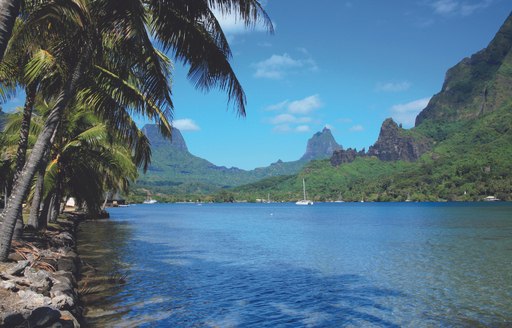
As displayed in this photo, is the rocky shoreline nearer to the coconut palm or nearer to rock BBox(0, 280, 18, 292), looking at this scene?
rock BBox(0, 280, 18, 292)

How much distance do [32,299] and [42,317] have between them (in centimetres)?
157

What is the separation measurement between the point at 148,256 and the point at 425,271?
16.2 m

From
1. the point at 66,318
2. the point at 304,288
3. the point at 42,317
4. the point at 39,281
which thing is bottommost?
the point at 304,288

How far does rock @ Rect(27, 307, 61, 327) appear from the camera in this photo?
8.30 m

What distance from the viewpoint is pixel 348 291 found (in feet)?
53.4

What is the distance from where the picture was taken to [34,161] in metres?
11.4

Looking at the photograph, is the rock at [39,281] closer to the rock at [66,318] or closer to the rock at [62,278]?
the rock at [62,278]

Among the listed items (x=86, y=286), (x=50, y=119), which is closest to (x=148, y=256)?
(x=86, y=286)

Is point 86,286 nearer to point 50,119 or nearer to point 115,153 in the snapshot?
point 50,119

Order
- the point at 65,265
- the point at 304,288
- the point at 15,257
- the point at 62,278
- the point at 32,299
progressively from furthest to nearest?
the point at 304,288 → the point at 65,265 → the point at 62,278 → the point at 15,257 → the point at 32,299

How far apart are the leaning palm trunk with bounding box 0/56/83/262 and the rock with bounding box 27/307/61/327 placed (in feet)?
14.0

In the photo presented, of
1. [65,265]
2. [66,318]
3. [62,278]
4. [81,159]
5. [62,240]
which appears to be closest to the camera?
[66,318]

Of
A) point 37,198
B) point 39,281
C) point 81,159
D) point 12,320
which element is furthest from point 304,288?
point 81,159

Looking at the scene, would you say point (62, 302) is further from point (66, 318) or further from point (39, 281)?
point (39, 281)
